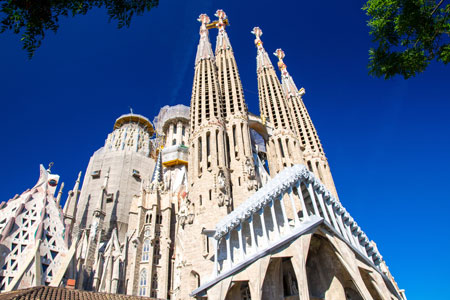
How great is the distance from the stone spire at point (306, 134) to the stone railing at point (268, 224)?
1130 centimetres

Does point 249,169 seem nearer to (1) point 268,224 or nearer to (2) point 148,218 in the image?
(1) point 268,224

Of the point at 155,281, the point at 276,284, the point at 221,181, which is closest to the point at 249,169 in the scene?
the point at 221,181

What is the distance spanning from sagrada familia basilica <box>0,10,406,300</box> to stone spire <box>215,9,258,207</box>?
0.38 ft

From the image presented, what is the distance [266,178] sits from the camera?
30.7 meters

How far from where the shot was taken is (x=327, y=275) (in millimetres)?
19453

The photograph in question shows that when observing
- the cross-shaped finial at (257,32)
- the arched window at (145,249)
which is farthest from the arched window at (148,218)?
the cross-shaped finial at (257,32)

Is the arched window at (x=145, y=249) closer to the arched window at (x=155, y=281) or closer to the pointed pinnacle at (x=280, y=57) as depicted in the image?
the arched window at (x=155, y=281)

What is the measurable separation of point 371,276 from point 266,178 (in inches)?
542

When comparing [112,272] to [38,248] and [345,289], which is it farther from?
[345,289]

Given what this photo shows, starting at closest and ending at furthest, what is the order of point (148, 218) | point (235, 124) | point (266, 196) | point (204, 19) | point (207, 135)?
point (266, 196)
point (207, 135)
point (235, 124)
point (148, 218)
point (204, 19)

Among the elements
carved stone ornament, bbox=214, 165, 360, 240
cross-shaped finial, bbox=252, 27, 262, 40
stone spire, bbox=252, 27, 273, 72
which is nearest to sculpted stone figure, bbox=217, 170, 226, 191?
carved stone ornament, bbox=214, 165, 360, 240

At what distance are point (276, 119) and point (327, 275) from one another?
1982cm

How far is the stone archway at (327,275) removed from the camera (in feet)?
61.8

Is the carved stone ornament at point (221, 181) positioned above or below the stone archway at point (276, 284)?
above
